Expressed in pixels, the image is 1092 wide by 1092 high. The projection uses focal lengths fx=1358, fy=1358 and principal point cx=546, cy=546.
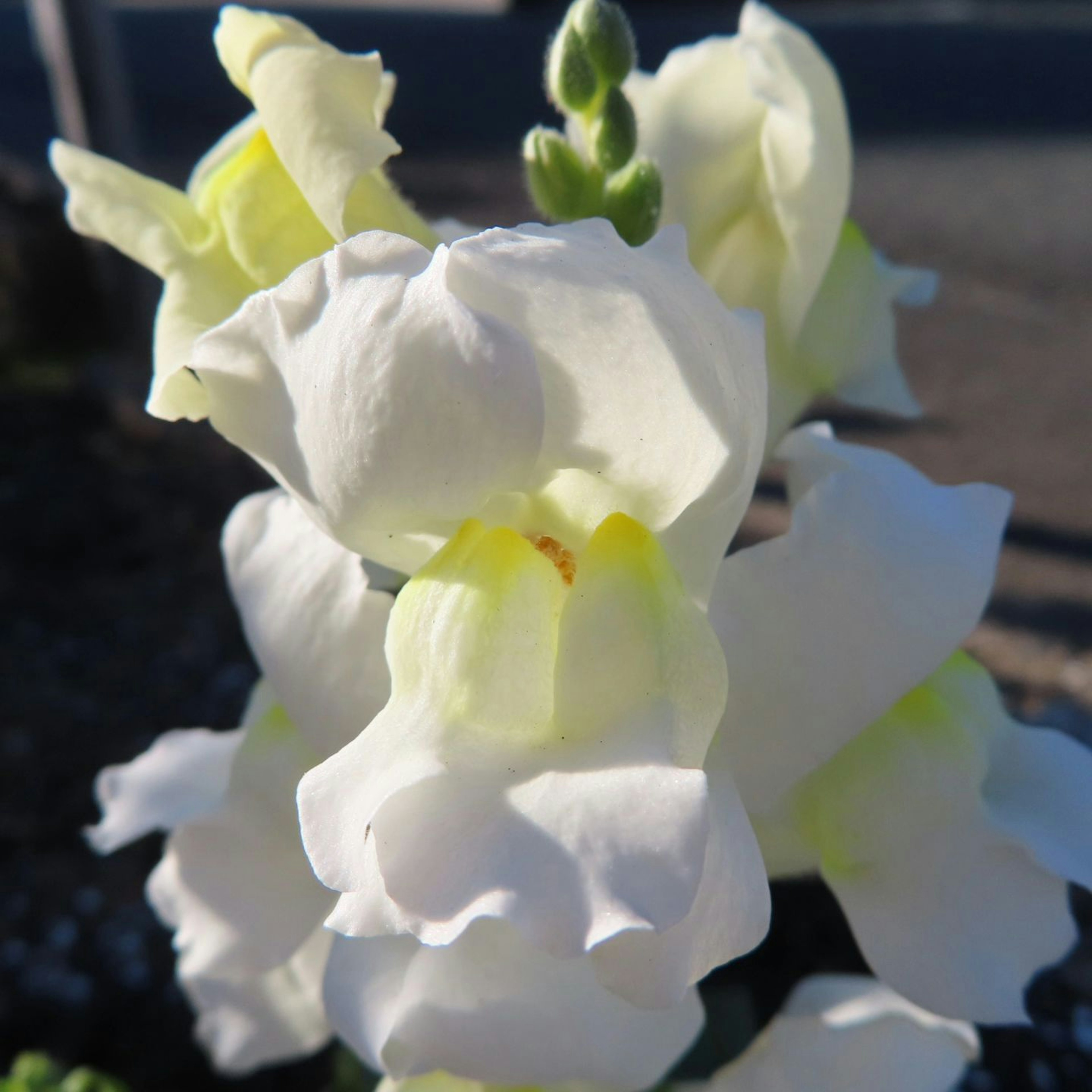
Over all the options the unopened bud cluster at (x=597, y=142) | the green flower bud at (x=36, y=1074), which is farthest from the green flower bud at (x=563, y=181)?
the green flower bud at (x=36, y=1074)

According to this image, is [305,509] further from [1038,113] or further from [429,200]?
[1038,113]

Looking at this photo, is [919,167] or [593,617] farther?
[919,167]

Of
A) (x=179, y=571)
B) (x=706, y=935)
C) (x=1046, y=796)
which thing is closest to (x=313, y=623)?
(x=706, y=935)

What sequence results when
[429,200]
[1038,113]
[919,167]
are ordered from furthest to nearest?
[1038,113]
[919,167]
[429,200]

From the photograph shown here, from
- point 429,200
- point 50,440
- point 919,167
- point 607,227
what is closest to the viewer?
point 607,227

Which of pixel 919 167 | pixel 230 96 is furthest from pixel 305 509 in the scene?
pixel 230 96

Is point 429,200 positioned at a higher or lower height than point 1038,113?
higher

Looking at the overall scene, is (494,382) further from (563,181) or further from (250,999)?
(250,999)
